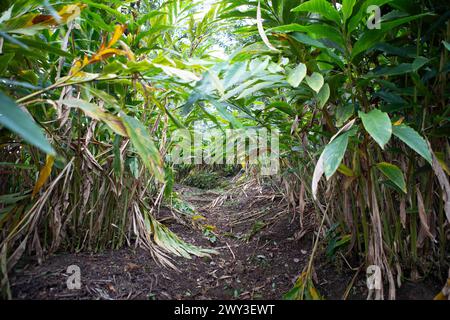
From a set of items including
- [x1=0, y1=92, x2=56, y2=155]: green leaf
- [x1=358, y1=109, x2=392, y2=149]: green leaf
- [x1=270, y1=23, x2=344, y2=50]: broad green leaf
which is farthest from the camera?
[x1=270, y1=23, x2=344, y2=50]: broad green leaf

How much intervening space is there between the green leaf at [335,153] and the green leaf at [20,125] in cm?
36

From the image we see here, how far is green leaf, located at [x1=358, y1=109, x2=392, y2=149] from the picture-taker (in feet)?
1.35

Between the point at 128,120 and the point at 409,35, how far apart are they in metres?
0.61

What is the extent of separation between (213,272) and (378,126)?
2.07 feet

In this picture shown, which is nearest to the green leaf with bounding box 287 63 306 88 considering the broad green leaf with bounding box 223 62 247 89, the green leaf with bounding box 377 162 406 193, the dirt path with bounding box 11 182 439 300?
the broad green leaf with bounding box 223 62 247 89

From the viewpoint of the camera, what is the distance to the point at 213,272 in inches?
34.1

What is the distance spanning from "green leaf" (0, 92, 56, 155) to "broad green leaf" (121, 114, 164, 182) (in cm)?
19

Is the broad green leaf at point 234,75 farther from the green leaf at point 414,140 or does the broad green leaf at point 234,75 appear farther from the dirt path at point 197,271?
the dirt path at point 197,271

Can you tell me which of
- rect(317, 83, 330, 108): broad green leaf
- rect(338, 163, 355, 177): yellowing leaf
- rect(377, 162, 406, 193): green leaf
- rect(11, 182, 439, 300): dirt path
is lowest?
rect(11, 182, 439, 300): dirt path

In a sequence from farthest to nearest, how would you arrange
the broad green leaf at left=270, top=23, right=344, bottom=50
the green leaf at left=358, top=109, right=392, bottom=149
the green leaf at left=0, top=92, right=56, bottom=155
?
the broad green leaf at left=270, top=23, right=344, bottom=50
the green leaf at left=358, top=109, right=392, bottom=149
the green leaf at left=0, top=92, right=56, bottom=155

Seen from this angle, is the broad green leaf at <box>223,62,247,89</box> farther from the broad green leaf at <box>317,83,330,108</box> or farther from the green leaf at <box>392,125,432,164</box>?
the green leaf at <box>392,125,432,164</box>

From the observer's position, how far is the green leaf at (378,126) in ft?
1.35

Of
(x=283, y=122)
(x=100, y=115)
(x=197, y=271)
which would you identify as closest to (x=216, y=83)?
(x=100, y=115)
